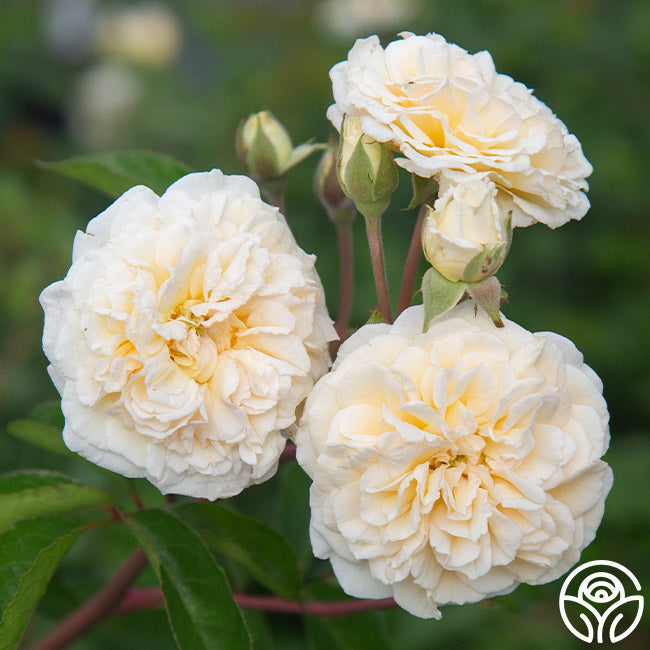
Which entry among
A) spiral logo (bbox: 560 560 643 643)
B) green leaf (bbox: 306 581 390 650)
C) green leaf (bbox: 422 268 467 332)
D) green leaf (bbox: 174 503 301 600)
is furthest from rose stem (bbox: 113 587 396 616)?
green leaf (bbox: 422 268 467 332)

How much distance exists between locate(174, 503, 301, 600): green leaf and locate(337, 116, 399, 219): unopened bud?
49 cm

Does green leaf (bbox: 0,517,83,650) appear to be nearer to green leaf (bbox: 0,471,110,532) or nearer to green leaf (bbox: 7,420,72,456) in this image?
green leaf (bbox: 0,471,110,532)

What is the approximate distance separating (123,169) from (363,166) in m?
0.43

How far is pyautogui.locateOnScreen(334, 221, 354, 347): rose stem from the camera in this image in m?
1.34

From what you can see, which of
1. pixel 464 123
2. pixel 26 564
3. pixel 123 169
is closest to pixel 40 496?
pixel 26 564

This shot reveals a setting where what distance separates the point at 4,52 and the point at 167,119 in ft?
3.51

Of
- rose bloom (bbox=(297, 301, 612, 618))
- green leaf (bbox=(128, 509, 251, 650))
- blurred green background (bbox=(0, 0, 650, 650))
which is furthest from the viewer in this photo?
blurred green background (bbox=(0, 0, 650, 650))

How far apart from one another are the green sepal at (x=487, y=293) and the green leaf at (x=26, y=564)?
1.98 feet

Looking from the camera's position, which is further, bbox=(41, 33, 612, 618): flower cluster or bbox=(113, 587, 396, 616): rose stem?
bbox=(113, 587, 396, 616): rose stem

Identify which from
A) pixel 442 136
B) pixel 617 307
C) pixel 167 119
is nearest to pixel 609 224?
pixel 617 307

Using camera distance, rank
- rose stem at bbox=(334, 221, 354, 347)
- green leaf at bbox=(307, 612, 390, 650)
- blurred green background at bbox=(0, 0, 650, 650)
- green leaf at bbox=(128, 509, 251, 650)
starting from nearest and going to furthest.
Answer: green leaf at bbox=(128, 509, 251, 650) → rose stem at bbox=(334, 221, 354, 347) → green leaf at bbox=(307, 612, 390, 650) → blurred green background at bbox=(0, 0, 650, 650)

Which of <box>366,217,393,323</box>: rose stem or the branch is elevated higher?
<box>366,217,393,323</box>: rose stem

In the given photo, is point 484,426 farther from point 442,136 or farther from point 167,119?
point 167,119

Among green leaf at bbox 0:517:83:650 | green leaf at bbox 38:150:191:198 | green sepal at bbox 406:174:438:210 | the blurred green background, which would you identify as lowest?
the blurred green background
